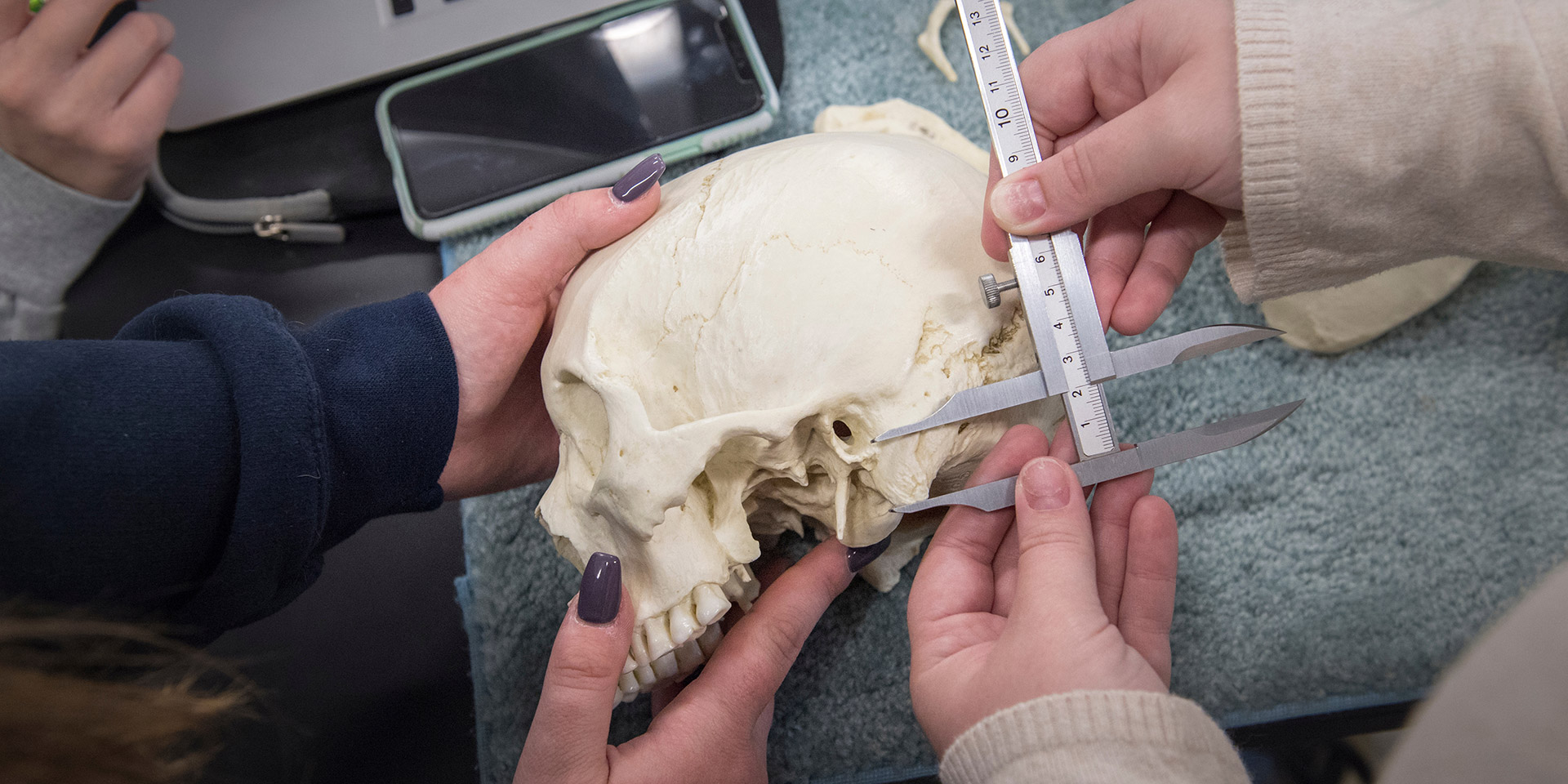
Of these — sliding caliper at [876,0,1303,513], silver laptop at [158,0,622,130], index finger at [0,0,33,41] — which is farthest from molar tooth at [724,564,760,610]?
index finger at [0,0,33,41]

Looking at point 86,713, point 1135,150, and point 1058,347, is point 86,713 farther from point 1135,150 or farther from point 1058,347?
point 1135,150

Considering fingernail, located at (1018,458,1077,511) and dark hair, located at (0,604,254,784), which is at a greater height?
dark hair, located at (0,604,254,784)

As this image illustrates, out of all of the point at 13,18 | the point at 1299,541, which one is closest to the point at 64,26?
the point at 13,18

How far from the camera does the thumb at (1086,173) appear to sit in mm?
785

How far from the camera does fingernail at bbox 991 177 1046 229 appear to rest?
0.78 m

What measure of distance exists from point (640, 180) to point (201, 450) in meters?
0.58

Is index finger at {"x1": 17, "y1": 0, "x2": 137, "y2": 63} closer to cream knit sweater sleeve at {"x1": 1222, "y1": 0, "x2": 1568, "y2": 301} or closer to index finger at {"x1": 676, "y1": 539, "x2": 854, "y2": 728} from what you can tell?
index finger at {"x1": 676, "y1": 539, "x2": 854, "y2": 728}

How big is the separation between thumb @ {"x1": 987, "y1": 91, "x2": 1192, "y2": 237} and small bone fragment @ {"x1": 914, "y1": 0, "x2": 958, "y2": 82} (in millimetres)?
601

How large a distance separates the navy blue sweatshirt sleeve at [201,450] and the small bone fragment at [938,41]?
3.06 ft

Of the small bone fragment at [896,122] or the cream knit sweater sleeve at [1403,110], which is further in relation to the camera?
the small bone fragment at [896,122]

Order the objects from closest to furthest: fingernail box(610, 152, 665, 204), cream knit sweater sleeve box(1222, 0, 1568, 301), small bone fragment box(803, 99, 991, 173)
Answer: cream knit sweater sleeve box(1222, 0, 1568, 301) < fingernail box(610, 152, 665, 204) < small bone fragment box(803, 99, 991, 173)

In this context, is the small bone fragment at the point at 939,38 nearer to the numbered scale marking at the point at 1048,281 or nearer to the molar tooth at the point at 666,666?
the numbered scale marking at the point at 1048,281

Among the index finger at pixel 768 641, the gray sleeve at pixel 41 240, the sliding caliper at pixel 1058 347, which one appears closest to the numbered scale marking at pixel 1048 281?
the sliding caliper at pixel 1058 347

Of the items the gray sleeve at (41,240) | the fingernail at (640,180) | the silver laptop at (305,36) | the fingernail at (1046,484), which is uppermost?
the silver laptop at (305,36)
